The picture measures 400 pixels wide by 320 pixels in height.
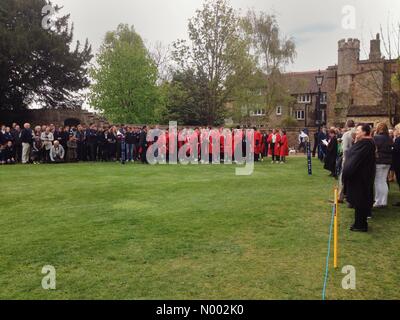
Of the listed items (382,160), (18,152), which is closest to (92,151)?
(18,152)

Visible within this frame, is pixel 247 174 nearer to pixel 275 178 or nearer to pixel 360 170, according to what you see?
pixel 275 178

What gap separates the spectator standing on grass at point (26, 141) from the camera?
69.0ft

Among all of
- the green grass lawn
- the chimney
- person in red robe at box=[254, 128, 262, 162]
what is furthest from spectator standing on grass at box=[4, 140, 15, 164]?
the chimney

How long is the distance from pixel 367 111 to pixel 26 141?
35.5 m

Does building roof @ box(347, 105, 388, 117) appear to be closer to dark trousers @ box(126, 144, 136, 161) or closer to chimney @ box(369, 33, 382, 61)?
chimney @ box(369, 33, 382, 61)

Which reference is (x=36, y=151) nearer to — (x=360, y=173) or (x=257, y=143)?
(x=257, y=143)

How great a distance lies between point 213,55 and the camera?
116 ft

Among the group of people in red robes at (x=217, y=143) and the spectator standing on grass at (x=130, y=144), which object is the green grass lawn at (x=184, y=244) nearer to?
the spectator standing on grass at (x=130, y=144)

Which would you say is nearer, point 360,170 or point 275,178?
point 360,170

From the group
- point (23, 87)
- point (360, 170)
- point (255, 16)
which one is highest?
point (255, 16)

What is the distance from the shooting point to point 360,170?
8.28 m

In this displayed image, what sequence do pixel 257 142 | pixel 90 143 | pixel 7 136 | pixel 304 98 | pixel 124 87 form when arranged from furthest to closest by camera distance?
1. pixel 304 98
2. pixel 124 87
3. pixel 257 142
4. pixel 90 143
5. pixel 7 136
